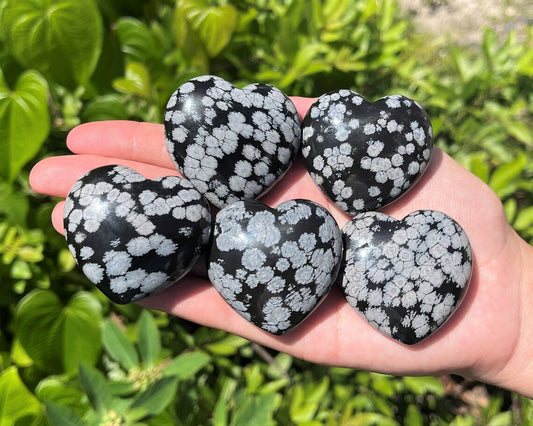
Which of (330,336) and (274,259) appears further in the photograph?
(330,336)


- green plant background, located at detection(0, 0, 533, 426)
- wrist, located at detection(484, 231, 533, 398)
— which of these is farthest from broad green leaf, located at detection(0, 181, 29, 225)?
wrist, located at detection(484, 231, 533, 398)

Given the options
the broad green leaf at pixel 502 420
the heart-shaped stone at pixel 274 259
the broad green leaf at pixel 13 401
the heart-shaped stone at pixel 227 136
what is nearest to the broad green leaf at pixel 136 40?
the heart-shaped stone at pixel 227 136

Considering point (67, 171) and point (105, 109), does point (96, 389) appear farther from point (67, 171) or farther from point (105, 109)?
point (105, 109)

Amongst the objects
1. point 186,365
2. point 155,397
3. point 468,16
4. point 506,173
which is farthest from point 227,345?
point 468,16

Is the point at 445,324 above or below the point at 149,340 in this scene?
above

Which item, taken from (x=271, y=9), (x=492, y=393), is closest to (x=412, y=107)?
(x=271, y=9)

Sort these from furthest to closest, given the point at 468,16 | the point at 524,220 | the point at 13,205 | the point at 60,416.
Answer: the point at 468,16, the point at 524,220, the point at 13,205, the point at 60,416

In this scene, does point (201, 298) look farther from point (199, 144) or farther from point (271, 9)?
point (271, 9)
